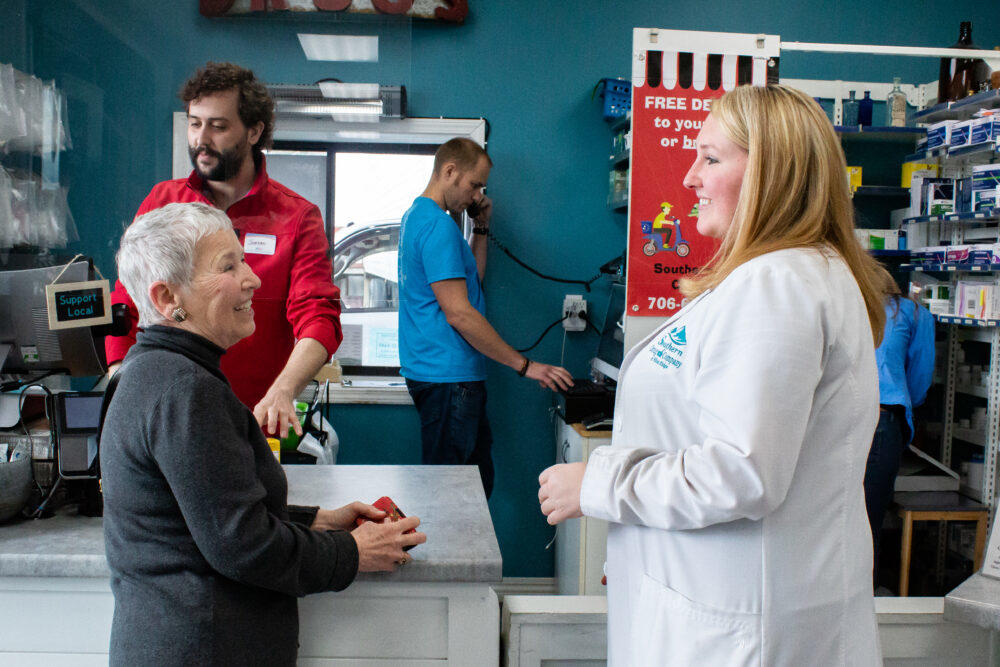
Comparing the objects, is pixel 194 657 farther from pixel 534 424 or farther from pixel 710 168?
pixel 534 424

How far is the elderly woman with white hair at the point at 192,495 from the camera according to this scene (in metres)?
1.10

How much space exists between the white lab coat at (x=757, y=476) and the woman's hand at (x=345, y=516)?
0.51 meters

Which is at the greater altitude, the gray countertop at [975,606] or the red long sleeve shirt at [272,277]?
the red long sleeve shirt at [272,277]

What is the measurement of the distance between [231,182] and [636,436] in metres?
1.37

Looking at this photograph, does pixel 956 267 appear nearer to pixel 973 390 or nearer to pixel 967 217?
pixel 967 217

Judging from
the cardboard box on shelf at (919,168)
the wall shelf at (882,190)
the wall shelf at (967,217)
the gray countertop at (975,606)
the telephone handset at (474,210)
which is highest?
the cardboard box on shelf at (919,168)

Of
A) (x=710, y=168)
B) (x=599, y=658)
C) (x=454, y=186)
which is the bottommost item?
(x=599, y=658)

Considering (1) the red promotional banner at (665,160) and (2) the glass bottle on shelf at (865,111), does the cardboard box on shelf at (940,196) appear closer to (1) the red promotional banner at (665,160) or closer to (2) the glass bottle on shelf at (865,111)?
(2) the glass bottle on shelf at (865,111)

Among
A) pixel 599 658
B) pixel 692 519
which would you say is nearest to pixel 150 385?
pixel 692 519

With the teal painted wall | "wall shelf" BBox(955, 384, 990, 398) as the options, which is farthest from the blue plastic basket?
"wall shelf" BBox(955, 384, 990, 398)

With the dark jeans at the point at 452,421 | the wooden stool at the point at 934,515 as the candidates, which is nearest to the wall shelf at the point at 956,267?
the wooden stool at the point at 934,515

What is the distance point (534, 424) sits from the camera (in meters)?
4.07

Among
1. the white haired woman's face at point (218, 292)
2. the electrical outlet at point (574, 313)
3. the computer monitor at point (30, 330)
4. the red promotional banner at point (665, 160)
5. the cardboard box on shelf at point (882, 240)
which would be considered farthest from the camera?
the electrical outlet at point (574, 313)

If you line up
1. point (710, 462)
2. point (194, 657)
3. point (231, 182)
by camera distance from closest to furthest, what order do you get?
point (710, 462) < point (194, 657) < point (231, 182)
